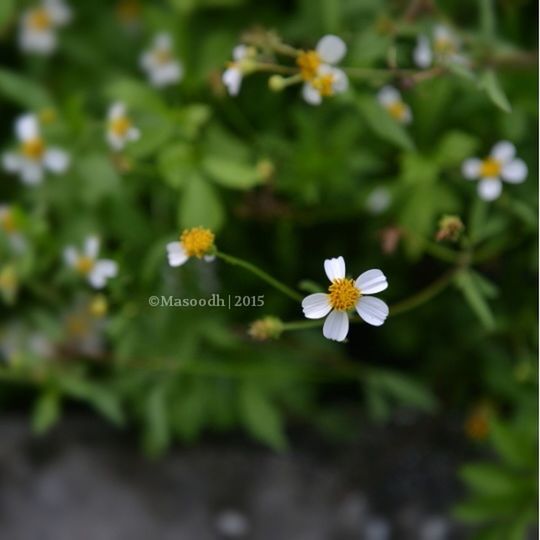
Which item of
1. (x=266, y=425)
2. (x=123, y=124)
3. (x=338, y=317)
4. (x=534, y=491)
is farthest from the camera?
(x=266, y=425)

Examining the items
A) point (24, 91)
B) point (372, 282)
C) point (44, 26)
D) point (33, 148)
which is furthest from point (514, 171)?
point (44, 26)

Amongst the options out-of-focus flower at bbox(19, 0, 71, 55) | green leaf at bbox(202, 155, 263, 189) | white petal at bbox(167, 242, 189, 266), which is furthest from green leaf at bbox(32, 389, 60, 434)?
out-of-focus flower at bbox(19, 0, 71, 55)

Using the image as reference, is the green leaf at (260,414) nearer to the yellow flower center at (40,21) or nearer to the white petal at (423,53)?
the white petal at (423,53)

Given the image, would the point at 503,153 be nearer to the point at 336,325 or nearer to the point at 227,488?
the point at 336,325

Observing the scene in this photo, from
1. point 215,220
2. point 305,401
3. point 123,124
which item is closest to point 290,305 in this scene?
point 305,401

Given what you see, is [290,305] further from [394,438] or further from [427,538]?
[427,538]

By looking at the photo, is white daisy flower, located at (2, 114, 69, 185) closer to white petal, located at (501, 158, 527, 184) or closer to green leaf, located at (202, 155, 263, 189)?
green leaf, located at (202, 155, 263, 189)
